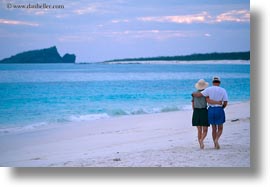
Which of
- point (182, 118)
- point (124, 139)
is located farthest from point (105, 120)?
point (182, 118)

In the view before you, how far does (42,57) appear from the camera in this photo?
9273mm

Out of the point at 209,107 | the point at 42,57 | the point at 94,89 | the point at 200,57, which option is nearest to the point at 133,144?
the point at 94,89

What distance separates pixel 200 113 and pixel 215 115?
19cm

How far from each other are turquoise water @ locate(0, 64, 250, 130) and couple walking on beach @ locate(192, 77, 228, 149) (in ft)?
0.59

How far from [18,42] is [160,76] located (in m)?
1.83

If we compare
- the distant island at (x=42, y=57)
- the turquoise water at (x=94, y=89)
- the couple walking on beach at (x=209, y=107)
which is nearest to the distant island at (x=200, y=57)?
the turquoise water at (x=94, y=89)

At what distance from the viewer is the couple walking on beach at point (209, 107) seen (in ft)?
29.4

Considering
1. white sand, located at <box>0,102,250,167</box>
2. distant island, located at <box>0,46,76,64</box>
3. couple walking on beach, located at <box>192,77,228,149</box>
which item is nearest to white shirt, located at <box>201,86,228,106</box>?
couple walking on beach, located at <box>192,77,228,149</box>

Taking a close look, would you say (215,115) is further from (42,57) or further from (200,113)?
(42,57)

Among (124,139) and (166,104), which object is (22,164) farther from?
(166,104)

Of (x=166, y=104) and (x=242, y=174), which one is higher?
(x=166, y=104)

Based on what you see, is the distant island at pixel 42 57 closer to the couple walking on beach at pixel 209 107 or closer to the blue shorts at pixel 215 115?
the couple walking on beach at pixel 209 107

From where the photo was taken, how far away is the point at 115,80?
9.34 m

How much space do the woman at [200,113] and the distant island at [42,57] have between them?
1620 millimetres
